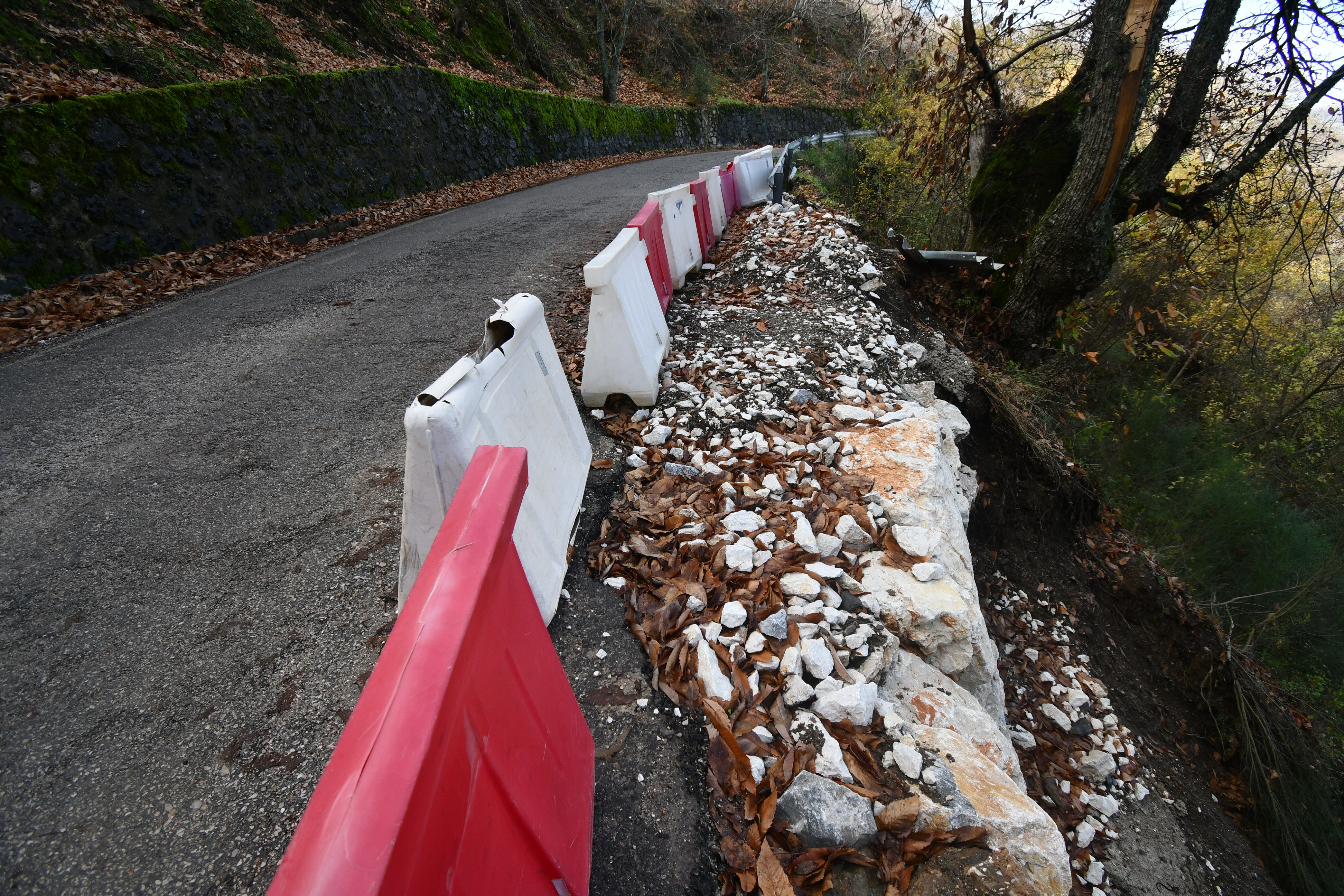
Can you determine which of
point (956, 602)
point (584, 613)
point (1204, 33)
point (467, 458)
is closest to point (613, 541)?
point (584, 613)

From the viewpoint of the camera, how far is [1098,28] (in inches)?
227

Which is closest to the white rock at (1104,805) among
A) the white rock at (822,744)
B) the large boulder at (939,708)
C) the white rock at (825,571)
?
the large boulder at (939,708)

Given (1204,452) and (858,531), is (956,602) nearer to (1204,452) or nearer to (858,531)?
(858,531)

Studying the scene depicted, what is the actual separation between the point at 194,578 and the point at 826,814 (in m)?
3.00

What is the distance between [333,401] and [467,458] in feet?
9.16

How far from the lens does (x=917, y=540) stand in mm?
3145

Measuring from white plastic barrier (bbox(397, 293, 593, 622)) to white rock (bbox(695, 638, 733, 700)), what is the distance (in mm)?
688

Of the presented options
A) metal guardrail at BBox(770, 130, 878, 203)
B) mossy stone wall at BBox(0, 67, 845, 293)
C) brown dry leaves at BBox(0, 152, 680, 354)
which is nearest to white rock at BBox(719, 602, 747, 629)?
brown dry leaves at BBox(0, 152, 680, 354)

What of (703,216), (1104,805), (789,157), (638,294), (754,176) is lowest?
(1104,805)

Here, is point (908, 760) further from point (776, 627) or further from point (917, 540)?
point (917, 540)

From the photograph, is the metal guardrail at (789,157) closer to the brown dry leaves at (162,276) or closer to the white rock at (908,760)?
the brown dry leaves at (162,276)

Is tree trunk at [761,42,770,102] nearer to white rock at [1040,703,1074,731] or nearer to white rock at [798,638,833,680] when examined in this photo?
white rock at [1040,703,1074,731]

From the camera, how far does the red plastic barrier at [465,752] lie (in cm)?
88

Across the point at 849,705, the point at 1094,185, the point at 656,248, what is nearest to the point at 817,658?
the point at 849,705
